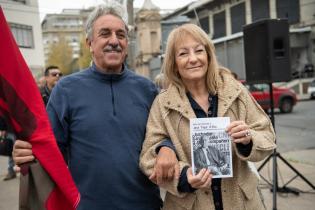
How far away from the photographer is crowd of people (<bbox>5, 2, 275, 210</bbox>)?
89.4 inches

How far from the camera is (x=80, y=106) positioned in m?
2.44

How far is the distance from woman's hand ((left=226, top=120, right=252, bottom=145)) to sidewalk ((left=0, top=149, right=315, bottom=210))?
3.72m

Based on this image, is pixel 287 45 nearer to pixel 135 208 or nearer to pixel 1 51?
pixel 135 208

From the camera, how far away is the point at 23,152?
2.08 m

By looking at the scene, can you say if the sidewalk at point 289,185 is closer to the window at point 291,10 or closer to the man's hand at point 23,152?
the man's hand at point 23,152

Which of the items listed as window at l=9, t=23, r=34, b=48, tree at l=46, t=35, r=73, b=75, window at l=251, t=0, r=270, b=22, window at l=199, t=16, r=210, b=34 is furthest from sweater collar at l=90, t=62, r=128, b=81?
tree at l=46, t=35, r=73, b=75

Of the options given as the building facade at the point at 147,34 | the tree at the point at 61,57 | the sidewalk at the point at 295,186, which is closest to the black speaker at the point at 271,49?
the sidewalk at the point at 295,186

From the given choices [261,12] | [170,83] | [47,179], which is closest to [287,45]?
[170,83]

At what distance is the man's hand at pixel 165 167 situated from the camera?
7.16 ft

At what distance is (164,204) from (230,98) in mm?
732

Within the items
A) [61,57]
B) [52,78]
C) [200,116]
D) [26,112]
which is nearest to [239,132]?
[200,116]

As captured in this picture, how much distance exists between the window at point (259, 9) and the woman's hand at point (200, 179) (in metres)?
36.1

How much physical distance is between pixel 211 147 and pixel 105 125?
62 centimetres

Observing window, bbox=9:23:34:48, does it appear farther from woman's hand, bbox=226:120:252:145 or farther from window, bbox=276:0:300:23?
woman's hand, bbox=226:120:252:145
